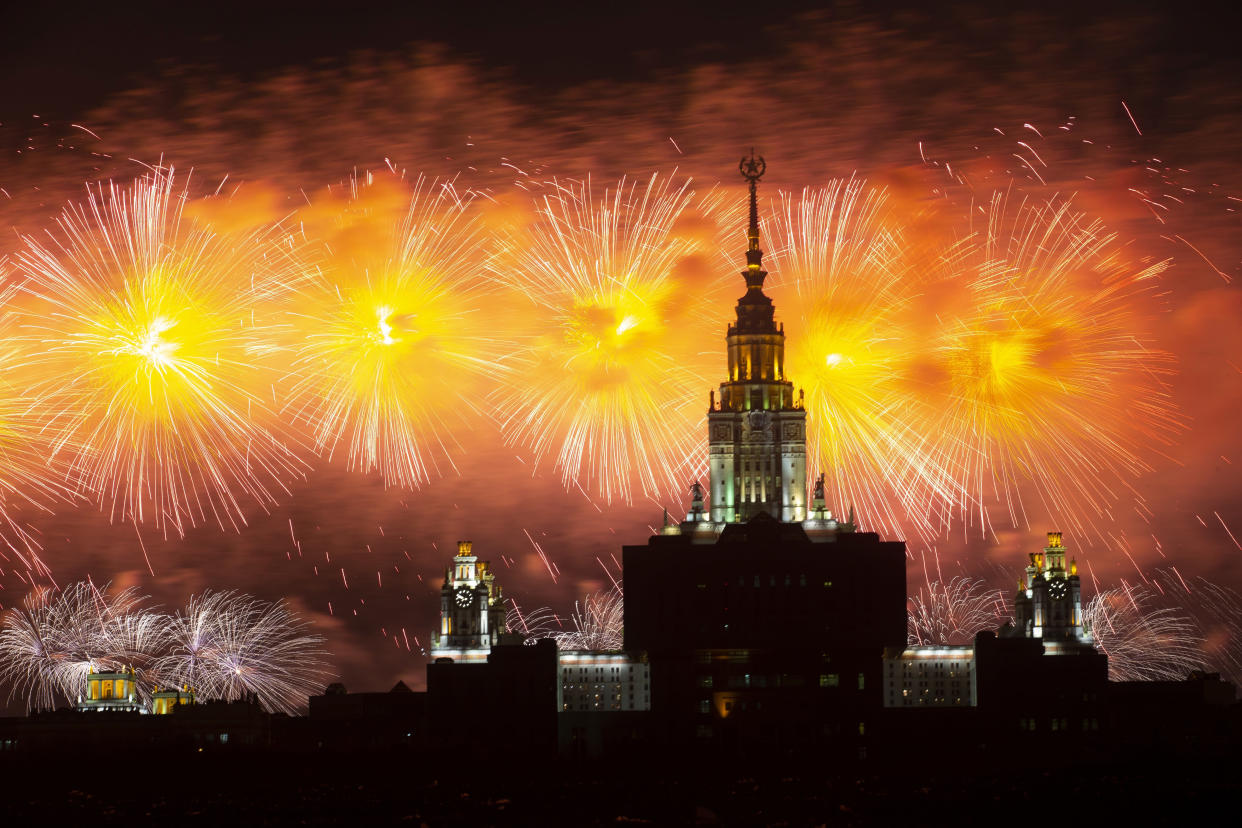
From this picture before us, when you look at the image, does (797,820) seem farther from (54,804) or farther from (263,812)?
(54,804)

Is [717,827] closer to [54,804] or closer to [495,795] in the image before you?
[495,795]

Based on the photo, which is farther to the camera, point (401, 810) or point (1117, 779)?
point (1117, 779)

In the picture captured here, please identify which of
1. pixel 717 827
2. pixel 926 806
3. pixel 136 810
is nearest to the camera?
pixel 717 827

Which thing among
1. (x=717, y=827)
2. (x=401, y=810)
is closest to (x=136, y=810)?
(x=401, y=810)

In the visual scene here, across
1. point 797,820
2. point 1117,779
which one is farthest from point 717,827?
point 1117,779

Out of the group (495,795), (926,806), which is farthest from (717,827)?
(495,795)

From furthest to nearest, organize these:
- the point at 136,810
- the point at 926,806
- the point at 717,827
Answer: the point at 136,810
the point at 926,806
the point at 717,827

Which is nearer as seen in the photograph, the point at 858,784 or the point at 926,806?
the point at 926,806

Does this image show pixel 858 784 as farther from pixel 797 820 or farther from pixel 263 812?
pixel 263 812
